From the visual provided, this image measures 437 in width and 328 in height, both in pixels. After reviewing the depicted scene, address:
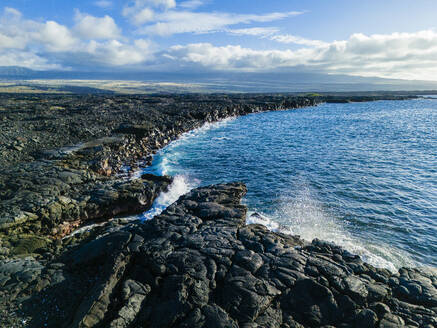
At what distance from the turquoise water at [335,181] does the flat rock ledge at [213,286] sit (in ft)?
18.2

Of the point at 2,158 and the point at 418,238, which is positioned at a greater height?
the point at 2,158

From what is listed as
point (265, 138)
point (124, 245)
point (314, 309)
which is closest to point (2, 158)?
point (124, 245)

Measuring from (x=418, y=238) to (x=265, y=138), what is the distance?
40763mm

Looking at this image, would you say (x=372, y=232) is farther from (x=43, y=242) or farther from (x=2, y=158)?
(x=2, y=158)

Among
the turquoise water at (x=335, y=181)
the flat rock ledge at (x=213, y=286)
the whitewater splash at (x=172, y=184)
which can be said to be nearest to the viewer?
the flat rock ledge at (x=213, y=286)

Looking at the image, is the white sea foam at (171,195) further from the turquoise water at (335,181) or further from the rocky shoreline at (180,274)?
the rocky shoreline at (180,274)

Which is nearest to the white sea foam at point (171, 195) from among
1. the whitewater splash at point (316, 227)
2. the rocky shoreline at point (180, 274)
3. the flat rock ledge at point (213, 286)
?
the rocky shoreline at point (180, 274)

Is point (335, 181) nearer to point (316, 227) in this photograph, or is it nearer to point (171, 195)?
point (316, 227)

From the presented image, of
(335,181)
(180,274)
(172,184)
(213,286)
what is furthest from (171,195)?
(335,181)

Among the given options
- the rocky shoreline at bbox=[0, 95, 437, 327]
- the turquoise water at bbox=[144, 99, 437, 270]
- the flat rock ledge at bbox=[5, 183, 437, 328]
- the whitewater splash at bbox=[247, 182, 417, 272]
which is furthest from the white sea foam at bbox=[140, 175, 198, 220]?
the whitewater splash at bbox=[247, 182, 417, 272]

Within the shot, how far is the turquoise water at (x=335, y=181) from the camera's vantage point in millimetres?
20406

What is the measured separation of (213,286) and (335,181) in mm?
24424

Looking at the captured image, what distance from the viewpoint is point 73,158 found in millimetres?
32406

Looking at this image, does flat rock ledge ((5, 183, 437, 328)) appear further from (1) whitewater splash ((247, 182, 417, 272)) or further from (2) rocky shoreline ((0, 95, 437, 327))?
(1) whitewater splash ((247, 182, 417, 272))
